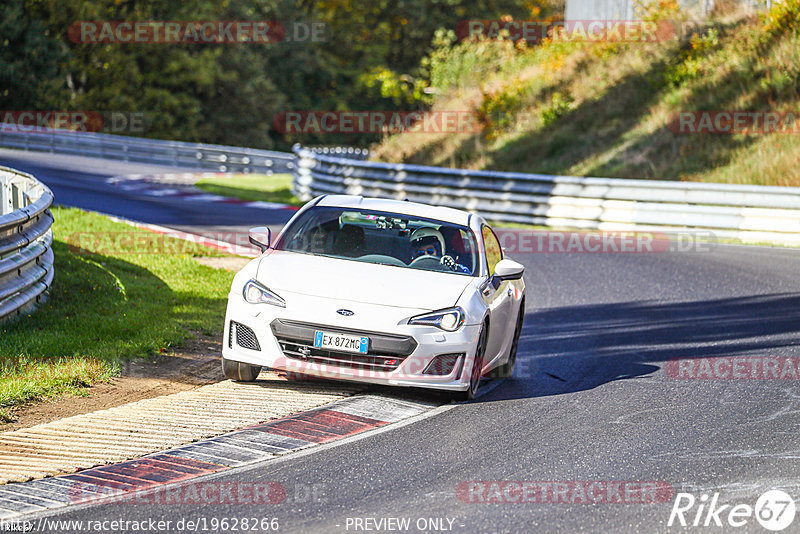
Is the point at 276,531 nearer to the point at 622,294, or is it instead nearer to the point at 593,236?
the point at 622,294

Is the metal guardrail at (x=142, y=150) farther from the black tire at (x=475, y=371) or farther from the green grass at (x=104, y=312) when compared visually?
the black tire at (x=475, y=371)

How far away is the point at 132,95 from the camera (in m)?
53.7

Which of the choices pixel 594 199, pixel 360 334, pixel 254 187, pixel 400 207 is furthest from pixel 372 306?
pixel 254 187

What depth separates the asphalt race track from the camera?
19.0ft

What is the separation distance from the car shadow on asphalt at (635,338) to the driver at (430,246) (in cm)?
115

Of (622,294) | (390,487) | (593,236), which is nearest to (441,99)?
(593,236)

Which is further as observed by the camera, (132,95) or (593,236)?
(132,95)

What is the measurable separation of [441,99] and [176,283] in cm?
2669

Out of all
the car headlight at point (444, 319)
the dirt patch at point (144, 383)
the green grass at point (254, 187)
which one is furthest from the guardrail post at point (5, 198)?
the green grass at point (254, 187)

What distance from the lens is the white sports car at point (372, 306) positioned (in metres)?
8.20

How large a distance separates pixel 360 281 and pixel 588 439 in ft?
7.12

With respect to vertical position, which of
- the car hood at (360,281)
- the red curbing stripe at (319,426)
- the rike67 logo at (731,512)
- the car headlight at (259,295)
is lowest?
the red curbing stripe at (319,426)

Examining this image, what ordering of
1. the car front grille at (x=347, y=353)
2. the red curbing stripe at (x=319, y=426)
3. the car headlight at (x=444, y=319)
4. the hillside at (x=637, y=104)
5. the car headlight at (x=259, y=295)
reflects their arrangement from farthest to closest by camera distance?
1. the hillside at (x=637, y=104)
2. the car headlight at (x=259, y=295)
3. the car headlight at (x=444, y=319)
4. the car front grille at (x=347, y=353)
5. the red curbing stripe at (x=319, y=426)

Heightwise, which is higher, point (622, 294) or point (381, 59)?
point (381, 59)
